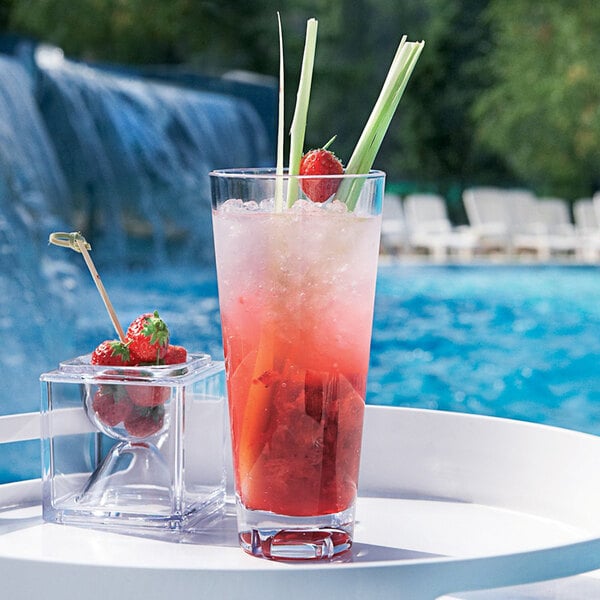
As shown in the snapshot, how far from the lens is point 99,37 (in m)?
15.6

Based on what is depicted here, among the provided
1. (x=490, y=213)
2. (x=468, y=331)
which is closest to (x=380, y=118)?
(x=468, y=331)

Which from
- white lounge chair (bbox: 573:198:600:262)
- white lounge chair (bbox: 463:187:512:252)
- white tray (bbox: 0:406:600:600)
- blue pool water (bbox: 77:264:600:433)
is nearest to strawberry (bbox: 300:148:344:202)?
white tray (bbox: 0:406:600:600)

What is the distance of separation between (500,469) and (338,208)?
0.45 meters

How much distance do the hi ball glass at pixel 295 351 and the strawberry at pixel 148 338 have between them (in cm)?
12

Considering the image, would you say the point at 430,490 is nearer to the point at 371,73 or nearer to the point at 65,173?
the point at 65,173

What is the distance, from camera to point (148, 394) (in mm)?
1095

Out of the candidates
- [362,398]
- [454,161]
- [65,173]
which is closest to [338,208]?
[362,398]

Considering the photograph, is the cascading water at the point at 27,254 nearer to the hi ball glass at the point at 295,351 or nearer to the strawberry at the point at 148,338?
the strawberry at the point at 148,338

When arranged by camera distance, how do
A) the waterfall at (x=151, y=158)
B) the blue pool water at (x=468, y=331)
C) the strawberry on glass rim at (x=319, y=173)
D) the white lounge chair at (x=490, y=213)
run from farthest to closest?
the white lounge chair at (x=490, y=213), the waterfall at (x=151, y=158), the blue pool water at (x=468, y=331), the strawberry on glass rim at (x=319, y=173)

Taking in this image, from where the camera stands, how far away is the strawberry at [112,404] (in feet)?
3.61

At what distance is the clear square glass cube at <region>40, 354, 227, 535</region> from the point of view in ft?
3.60

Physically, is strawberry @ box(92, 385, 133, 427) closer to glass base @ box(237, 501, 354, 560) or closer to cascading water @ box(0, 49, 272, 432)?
glass base @ box(237, 501, 354, 560)

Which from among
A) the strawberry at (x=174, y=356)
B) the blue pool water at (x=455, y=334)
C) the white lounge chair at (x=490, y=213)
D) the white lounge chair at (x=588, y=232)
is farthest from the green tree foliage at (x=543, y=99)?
the strawberry at (x=174, y=356)

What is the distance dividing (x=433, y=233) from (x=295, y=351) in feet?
39.2
